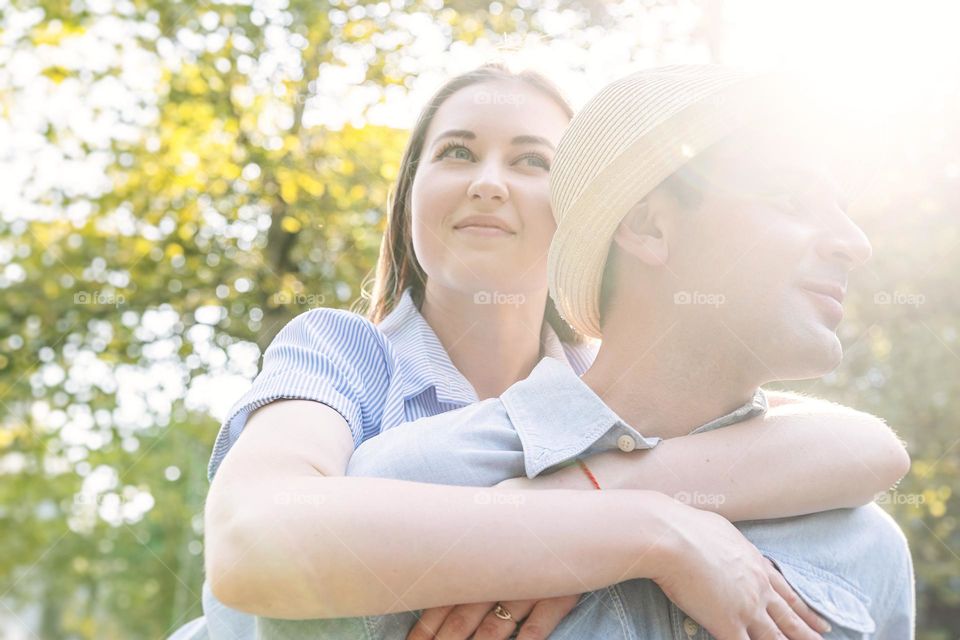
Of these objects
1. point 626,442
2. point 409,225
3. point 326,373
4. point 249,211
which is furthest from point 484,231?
point 249,211

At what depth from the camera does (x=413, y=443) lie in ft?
5.82

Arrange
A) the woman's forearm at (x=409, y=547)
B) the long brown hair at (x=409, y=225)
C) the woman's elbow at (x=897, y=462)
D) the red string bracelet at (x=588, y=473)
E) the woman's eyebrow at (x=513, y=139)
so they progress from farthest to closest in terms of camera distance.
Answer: the long brown hair at (x=409, y=225) < the woman's eyebrow at (x=513, y=139) < the woman's elbow at (x=897, y=462) < the red string bracelet at (x=588, y=473) < the woman's forearm at (x=409, y=547)

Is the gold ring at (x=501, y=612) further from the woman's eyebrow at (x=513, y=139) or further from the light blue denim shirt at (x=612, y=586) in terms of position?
the woman's eyebrow at (x=513, y=139)

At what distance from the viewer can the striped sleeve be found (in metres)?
1.99

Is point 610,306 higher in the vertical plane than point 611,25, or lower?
higher

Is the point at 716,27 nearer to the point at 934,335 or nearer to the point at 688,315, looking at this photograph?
the point at 934,335

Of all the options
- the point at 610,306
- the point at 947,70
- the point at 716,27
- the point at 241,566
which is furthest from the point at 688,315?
the point at 947,70

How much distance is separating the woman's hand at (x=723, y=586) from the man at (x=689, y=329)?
0.07 metres

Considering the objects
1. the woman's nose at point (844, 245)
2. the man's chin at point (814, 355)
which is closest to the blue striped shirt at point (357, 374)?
the man's chin at point (814, 355)

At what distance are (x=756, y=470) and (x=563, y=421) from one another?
0.35 meters

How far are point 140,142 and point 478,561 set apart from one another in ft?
22.6

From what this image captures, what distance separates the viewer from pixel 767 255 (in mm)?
1799

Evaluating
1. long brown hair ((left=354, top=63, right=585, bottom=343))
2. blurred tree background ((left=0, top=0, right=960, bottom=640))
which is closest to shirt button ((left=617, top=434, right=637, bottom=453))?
long brown hair ((left=354, top=63, right=585, bottom=343))

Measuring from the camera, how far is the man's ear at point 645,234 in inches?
76.2
